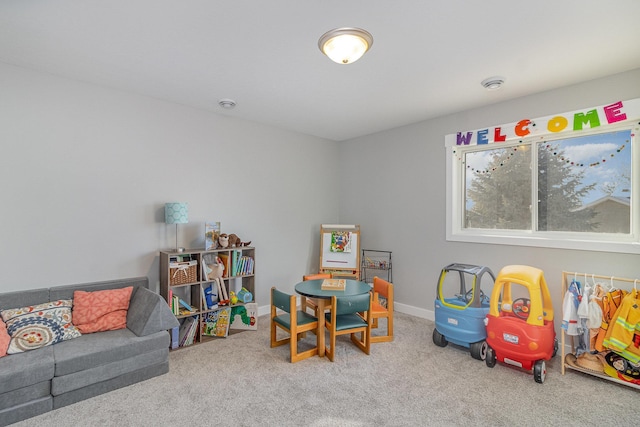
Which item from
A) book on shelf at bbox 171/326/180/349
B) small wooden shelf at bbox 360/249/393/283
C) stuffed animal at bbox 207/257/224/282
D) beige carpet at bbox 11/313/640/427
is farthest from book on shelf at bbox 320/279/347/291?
book on shelf at bbox 171/326/180/349

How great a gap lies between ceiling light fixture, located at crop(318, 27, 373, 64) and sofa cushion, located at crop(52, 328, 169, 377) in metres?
2.60

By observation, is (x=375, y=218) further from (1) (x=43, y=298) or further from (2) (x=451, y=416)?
(1) (x=43, y=298)

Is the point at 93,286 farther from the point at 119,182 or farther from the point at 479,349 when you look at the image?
the point at 479,349

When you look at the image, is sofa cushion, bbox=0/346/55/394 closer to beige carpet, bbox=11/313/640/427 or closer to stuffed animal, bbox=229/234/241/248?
beige carpet, bbox=11/313/640/427

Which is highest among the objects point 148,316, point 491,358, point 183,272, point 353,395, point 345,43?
point 345,43

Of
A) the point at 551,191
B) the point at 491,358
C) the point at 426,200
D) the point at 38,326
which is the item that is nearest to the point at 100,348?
the point at 38,326

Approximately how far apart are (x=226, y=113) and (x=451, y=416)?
370 centimetres

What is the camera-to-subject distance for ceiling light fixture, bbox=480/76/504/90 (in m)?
2.82

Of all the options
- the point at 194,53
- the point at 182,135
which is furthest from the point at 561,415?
the point at 182,135

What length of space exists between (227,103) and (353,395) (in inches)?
120

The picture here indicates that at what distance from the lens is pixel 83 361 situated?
226 cm

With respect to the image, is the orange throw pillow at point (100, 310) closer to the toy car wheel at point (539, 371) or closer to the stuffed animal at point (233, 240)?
the stuffed animal at point (233, 240)

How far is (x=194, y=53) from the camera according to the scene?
7.89ft

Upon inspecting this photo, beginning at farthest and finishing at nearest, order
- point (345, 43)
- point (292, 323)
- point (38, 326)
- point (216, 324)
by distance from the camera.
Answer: point (216, 324), point (292, 323), point (38, 326), point (345, 43)
